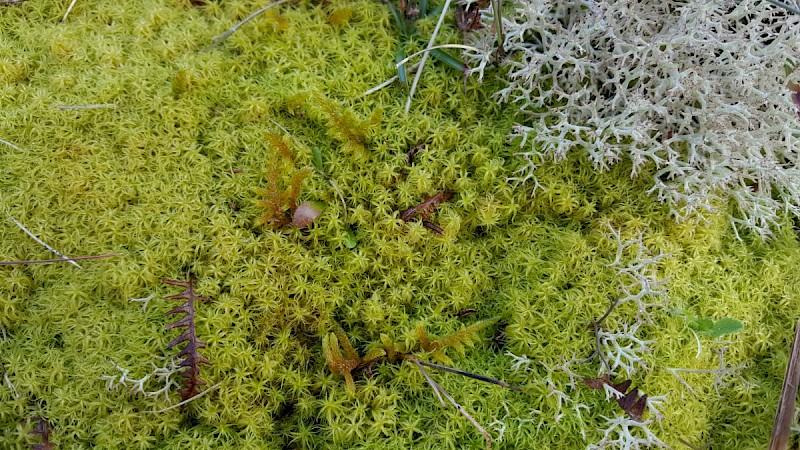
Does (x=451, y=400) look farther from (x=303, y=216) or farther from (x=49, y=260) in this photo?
(x=49, y=260)

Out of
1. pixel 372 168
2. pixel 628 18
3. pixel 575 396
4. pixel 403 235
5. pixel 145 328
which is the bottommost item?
pixel 575 396

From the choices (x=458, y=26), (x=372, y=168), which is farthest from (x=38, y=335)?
(x=458, y=26)

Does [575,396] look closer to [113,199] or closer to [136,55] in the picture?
[113,199]

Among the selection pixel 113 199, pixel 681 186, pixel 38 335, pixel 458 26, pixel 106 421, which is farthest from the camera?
pixel 458 26

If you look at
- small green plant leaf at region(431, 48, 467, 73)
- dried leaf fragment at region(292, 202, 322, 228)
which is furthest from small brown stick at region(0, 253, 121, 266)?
small green plant leaf at region(431, 48, 467, 73)

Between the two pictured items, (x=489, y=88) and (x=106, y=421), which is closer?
(x=106, y=421)

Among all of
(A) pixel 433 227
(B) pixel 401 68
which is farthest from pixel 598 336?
(B) pixel 401 68

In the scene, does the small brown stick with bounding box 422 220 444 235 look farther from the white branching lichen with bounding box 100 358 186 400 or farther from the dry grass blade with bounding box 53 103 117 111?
the dry grass blade with bounding box 53 103 117 111
